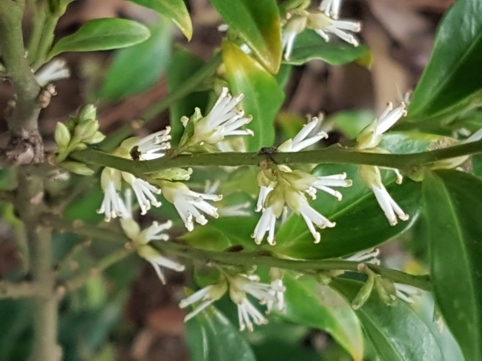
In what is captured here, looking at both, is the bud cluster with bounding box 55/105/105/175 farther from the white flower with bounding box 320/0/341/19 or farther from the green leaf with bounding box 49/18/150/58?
the white flower with bounding box 320/0/341/19

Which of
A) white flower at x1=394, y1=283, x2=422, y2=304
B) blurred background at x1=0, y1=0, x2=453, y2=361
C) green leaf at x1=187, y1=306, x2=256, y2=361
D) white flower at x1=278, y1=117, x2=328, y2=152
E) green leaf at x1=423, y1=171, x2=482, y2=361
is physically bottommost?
blurred background at x1=0, y1=0, x2=453, y2=361

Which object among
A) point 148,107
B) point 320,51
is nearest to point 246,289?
point 320,51

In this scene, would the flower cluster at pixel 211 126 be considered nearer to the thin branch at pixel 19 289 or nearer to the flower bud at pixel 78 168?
the flower bud at pixel 78 168

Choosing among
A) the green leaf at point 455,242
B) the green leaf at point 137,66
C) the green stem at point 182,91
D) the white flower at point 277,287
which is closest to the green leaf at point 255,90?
the green stem at point 182,91

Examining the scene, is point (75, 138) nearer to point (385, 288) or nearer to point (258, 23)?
point (258, 23)

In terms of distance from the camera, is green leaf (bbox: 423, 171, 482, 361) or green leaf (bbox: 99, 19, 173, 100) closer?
green leaf (bbox: 423, 171, 482, 361)

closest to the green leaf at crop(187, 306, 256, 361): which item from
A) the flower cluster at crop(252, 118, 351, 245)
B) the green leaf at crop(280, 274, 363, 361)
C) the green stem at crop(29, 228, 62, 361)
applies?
the green leaf at crop(280, 274, 363, 361)

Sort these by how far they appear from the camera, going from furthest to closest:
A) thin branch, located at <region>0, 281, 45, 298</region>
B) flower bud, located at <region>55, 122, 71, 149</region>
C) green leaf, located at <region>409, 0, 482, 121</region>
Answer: thin branch, located at <region>0, 281, 45, 298</region> < green leaf, located at <region>409, 0, 482, 121</region> < flower bud, located at <region>55, 122, 71, 149</region>
